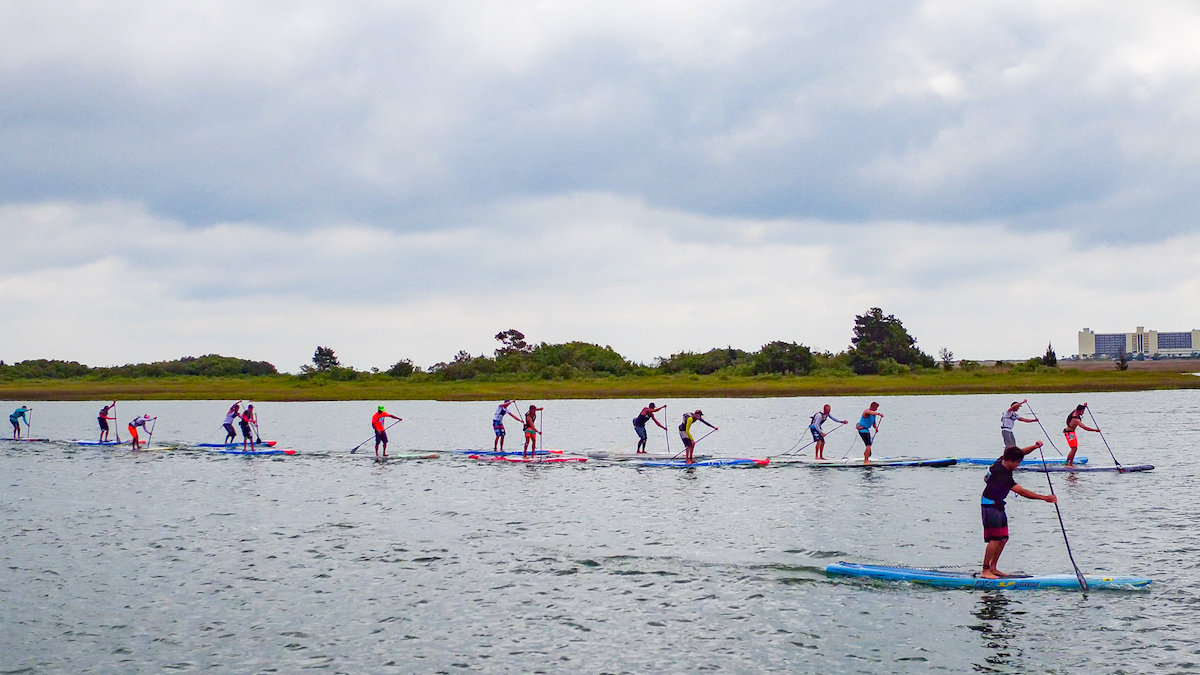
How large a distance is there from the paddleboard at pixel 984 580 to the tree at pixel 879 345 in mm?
111704

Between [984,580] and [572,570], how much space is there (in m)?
8.61

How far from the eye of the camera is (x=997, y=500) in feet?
60.9

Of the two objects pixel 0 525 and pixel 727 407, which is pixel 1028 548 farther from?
pixel 727 407

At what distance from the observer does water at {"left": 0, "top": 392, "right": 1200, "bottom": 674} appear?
51.5ft

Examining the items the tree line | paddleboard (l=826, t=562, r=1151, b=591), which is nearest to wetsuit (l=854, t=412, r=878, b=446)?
paddleboard (l=826, t=562, r=1151, b=591)

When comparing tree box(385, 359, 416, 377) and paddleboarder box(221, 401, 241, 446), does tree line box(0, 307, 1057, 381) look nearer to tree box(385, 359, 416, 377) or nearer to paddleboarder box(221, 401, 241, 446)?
tree box(385, 359, 416, 377)

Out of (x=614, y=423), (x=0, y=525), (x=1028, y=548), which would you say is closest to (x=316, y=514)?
(x=0, y=525)

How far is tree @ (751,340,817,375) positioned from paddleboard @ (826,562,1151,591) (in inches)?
4348

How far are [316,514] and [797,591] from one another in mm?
17537

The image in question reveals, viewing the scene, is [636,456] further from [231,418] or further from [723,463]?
[231,418]

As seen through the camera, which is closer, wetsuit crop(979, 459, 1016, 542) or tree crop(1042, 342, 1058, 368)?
wetsuit crop(979, 459, 1016, 542)

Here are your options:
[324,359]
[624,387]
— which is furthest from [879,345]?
[324,359]

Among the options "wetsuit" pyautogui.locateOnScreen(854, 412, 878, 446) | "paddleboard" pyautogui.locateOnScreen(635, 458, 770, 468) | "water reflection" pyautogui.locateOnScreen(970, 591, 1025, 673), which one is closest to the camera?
"water reflection" pyautogui.locateOnScreen(970, 591, 1025, 673)

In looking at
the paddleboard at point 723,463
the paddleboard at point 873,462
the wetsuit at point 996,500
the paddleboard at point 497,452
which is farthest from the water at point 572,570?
the paddleboard at point 497,452
